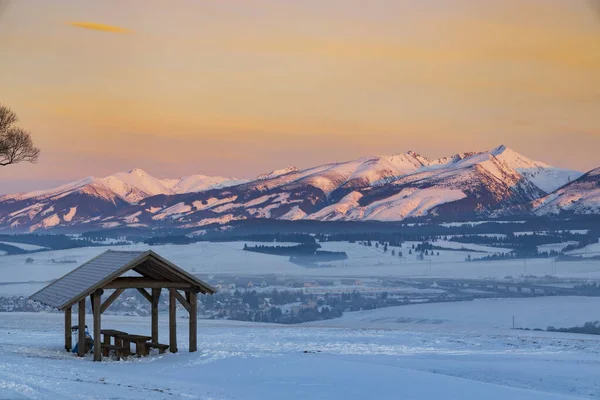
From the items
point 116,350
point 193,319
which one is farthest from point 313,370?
point 116,350

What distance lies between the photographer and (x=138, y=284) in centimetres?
3081

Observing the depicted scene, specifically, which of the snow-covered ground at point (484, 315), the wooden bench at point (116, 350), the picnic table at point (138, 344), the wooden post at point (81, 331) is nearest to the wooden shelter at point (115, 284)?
the wooden post at point (81, 331)

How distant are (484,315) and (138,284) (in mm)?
36123

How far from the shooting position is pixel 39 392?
21109 millimetres

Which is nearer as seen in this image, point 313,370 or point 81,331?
point 313,370

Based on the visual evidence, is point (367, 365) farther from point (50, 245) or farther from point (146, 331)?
point (50, 245)

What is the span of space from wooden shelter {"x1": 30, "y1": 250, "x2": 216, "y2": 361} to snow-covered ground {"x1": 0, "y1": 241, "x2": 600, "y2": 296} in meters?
60.6

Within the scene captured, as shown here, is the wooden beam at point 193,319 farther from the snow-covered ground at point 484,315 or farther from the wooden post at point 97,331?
the snow-covered ground at point 484,315

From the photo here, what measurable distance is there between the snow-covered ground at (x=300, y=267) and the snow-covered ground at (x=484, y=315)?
121 feet

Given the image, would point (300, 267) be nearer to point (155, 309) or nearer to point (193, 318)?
point (155, 309)

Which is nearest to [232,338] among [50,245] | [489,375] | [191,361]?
[191,361]

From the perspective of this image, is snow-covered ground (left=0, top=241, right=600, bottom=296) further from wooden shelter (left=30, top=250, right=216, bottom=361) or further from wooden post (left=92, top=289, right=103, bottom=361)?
wooden post (left=92, top=289, right=103, bottom=361)

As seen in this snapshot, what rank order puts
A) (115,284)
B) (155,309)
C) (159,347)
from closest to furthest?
(115,284)
(159,347)
(155,309)

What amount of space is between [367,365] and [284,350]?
5.78 metres
